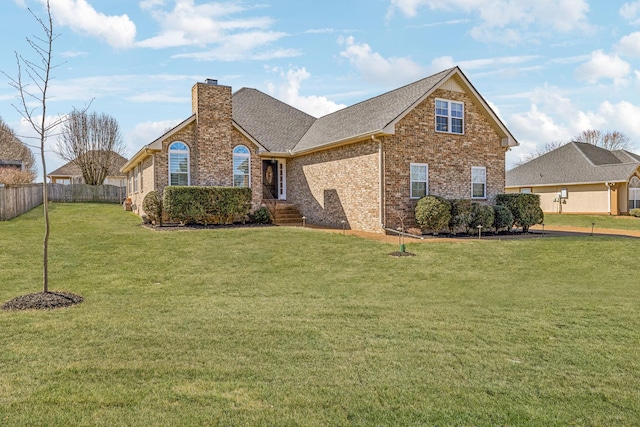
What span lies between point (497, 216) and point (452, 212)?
216 cm

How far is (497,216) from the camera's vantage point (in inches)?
669

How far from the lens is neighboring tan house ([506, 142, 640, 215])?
29969mm

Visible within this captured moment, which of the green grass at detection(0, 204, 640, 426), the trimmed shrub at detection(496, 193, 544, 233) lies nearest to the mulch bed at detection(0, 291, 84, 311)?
the green grass at detection(0, 204, 640, 426)

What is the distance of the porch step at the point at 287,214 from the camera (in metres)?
20.1

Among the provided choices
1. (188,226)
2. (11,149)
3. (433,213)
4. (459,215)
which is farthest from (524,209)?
(11,149)

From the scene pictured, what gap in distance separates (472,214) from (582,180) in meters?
20.4

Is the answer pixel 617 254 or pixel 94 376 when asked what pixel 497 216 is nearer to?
pixel 617 254

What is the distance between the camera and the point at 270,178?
2245 cm

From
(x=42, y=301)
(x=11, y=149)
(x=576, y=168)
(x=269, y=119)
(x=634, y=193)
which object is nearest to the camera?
(x=42, y=301)

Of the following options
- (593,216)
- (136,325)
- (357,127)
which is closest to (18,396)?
(136,325)

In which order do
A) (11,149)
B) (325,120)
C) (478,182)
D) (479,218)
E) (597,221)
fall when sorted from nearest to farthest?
(479,218), (478,182), (325,120), (597,221), (11,149)

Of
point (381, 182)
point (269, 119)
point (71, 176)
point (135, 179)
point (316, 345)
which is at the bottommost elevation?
point (316, 345)

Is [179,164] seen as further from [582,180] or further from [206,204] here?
[582,180]

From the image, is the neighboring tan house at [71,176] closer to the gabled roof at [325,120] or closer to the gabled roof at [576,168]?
the gabled roof at [325,120]
